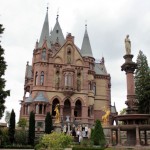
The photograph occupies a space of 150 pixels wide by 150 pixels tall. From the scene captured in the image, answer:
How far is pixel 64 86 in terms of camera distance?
55.2 metres

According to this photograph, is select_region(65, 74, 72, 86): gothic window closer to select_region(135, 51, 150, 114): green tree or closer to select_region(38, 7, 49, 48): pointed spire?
select_region(38, 7, 49, 48): pointed spire

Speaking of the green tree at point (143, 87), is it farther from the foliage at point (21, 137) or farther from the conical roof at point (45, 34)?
the foliage at point (21, 137)

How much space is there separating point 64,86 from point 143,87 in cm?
1625

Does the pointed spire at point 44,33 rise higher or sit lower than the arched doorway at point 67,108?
higher

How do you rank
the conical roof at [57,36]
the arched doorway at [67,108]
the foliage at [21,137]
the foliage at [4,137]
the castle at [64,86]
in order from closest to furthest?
the foliage at [4,137] → the foliage at [21,137] → the castle at [64,86] → the arched doorway at [67,108] → the conical roof at [57,36]

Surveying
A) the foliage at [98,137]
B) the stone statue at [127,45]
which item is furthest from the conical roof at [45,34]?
the foliage at [98,137]

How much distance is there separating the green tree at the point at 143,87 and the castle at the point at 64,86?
9.37 meters

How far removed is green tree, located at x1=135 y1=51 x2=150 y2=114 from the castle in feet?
30.7

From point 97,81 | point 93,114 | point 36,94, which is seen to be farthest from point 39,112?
point 97,81

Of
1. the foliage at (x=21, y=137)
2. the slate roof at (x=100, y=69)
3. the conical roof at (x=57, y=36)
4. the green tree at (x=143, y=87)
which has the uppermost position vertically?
the conical roof at (x=57, y=36)

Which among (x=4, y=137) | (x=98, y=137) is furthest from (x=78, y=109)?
(x=98, y=137)

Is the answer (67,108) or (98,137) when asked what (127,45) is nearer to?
(98,137)

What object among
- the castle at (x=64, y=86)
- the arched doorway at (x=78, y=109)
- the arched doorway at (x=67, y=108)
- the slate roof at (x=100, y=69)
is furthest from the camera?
the slate roof at (x=100, y=69)

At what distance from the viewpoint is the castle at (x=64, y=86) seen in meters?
53.9
